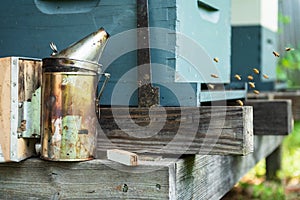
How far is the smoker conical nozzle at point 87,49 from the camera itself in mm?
1138

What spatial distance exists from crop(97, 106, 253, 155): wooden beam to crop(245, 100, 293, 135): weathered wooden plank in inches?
24.6

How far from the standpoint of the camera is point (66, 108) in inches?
43.3

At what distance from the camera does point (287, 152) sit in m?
5.56

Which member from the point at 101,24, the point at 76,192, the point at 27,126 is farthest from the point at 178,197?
the point at 101,24

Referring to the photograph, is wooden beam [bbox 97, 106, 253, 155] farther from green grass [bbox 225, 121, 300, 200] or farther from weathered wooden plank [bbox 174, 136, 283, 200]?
green grass [bbox 225, 121, 300, 200]

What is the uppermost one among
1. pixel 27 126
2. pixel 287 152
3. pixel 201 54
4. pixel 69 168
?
pixel 201 54

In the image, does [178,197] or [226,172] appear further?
[226,172]

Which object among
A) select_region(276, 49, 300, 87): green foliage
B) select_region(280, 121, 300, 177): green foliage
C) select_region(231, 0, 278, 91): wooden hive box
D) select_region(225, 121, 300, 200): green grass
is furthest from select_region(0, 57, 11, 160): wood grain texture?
select_region(276, 49, 300, 87): green foliage

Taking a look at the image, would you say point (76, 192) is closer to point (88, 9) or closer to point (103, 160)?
point (103, 160)

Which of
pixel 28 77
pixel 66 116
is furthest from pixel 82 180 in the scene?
pixel 28 77

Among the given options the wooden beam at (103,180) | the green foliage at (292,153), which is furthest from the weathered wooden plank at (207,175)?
the green foliage at (292,153)

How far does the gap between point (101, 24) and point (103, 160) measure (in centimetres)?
40

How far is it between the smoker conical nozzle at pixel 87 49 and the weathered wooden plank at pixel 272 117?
2.63 feet

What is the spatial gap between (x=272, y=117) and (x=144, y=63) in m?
0.73
